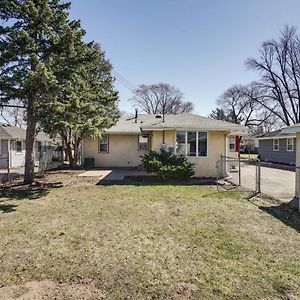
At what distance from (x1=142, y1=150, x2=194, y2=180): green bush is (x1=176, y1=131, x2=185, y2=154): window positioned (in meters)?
0.87

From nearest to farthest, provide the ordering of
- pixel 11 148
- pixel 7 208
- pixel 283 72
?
pixel 7 208 < pixel 11 148 < pixel 283 72

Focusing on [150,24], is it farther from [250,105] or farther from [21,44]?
[250,105]

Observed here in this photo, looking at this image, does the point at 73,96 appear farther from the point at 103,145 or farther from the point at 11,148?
the point at 11,148

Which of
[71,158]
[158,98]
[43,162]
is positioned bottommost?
[43,162]

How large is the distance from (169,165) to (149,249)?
8.51 metres

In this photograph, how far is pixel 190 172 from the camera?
13336 millimetres

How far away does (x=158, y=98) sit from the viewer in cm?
5400

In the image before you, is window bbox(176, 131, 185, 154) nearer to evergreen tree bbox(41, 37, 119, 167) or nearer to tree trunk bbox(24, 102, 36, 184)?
evergreen tree bbox(41, 37, 119, 167)

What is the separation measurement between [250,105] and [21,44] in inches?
1909

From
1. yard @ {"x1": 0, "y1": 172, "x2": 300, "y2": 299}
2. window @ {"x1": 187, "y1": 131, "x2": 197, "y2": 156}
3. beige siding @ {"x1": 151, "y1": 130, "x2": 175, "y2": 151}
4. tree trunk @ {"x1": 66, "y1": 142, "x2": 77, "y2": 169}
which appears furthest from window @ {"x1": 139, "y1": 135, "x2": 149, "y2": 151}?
yard @ {"x1": 0, "y1": 172, "x2": 300, "y2": 299}

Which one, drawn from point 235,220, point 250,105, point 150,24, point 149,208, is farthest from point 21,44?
point 250,105

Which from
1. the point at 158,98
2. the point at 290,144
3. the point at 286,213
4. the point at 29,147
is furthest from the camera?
the point at 158,98

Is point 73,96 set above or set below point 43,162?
above

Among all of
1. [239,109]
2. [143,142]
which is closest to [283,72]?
[239,109]
